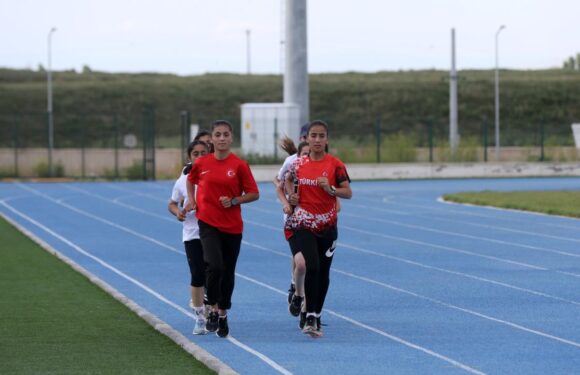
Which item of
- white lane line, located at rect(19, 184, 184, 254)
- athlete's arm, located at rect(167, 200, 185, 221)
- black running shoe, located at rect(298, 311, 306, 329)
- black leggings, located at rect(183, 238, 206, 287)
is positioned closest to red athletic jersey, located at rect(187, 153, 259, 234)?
athlete's arm, located at rect(167, 200, 185, 221)

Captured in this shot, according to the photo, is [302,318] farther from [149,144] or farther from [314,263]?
[149,144]

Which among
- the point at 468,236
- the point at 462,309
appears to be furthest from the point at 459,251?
the point at 462,309

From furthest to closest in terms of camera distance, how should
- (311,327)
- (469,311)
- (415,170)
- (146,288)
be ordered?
1. (415,170)
2. (146,288)
3. (469,311)
4. (311,327)

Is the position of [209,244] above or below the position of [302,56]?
below

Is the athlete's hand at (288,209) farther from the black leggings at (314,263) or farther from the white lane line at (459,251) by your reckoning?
the white lane line at (459,251)

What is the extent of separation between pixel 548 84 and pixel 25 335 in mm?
90083

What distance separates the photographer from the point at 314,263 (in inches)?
458

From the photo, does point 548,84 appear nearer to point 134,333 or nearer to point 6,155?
point 6,155

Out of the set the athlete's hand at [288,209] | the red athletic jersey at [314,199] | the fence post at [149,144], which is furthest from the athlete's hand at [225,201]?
the fence post at [149,144]

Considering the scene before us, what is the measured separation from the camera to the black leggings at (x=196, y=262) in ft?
39.1

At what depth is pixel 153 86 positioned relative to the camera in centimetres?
A: 9681

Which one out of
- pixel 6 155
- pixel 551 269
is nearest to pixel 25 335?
pixel 551 269

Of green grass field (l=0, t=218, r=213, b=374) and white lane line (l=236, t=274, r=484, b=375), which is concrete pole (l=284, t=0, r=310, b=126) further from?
white lane line (l=236, t=274, r=484, b=375)

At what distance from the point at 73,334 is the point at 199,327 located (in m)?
1.06
